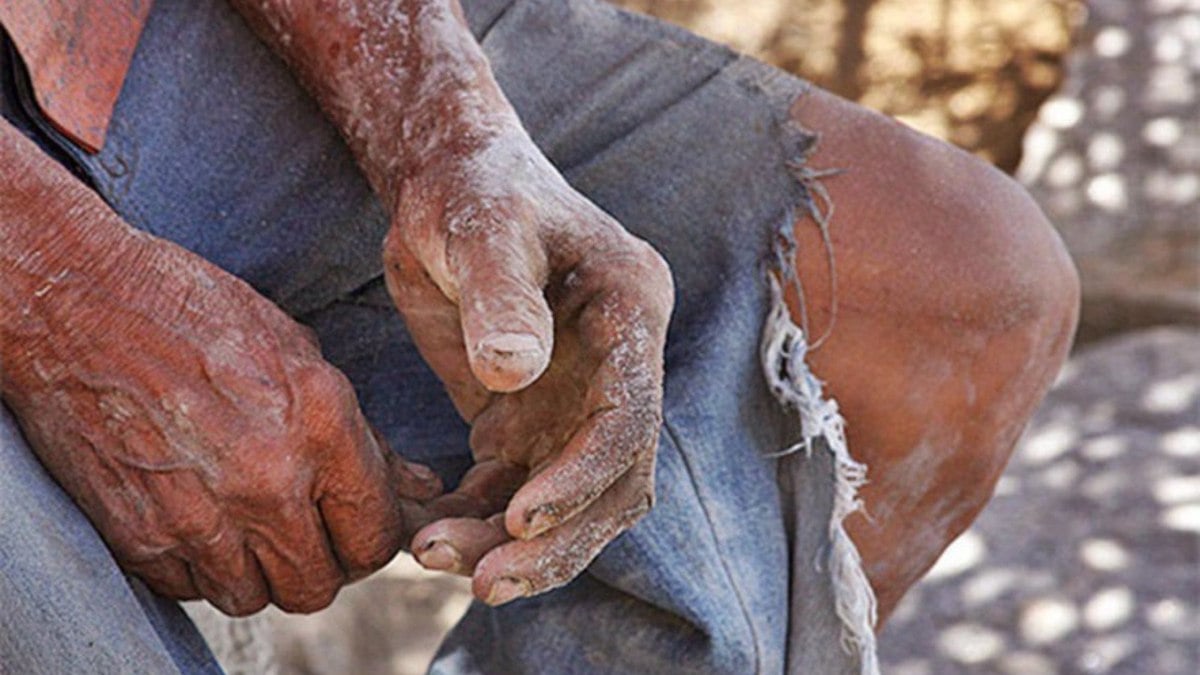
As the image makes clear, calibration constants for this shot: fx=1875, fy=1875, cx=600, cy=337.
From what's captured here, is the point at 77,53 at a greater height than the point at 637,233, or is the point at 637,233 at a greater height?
the point at 77,53

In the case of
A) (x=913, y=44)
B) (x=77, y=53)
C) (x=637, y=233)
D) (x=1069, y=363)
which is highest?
(x=77, y=53)

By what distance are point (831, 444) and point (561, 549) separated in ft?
1.03

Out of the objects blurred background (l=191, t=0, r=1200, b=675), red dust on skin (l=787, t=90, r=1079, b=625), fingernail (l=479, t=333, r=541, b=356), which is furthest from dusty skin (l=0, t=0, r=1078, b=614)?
blurred background (l=191, t=0, r=1200, b=675)

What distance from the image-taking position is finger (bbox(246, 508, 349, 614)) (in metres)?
1.08

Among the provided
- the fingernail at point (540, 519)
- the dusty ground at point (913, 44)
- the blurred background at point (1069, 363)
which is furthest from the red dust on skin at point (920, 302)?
the dusty ground at point (913, 44)

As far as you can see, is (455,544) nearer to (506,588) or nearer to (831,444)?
(506,588)

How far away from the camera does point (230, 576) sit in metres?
1.10

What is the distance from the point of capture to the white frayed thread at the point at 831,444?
1253 millimetres

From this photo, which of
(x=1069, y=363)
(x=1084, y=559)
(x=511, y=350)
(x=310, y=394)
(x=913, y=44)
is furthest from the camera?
(x=913, y=44)

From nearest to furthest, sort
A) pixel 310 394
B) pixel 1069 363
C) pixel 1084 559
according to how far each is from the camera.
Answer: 1. pixel 310 394
2. pixel 1084 559
3. pixel 1069 363

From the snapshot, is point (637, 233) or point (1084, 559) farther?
point (1084, 559)

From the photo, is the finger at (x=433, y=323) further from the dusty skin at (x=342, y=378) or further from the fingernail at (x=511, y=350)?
the fingernail at (x=511, y=350)

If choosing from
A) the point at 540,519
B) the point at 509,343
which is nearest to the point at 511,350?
the point at 509,343

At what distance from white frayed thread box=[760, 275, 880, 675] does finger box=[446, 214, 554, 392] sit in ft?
0.87
